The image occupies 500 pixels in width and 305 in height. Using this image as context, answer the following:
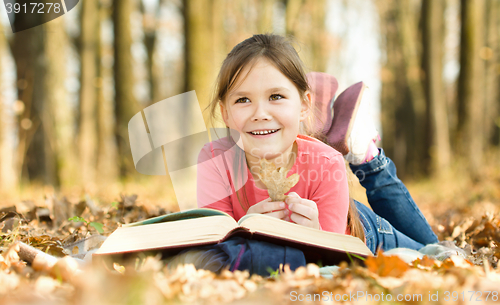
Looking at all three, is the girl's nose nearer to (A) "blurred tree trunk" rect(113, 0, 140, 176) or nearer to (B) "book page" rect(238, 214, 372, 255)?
(B) "book page" rect(238, 214, 372, 255)

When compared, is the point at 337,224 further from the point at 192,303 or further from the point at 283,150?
the point at 192,303

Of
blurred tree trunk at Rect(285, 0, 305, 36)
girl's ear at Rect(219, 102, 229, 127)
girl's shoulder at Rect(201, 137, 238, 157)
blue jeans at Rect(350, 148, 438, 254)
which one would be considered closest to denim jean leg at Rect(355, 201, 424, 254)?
blue jeans at Rect(350, 148, 438, 254)

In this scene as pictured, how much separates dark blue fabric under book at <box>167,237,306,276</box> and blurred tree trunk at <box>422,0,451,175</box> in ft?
24.1

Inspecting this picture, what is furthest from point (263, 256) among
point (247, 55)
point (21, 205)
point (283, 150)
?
point (21, 205)

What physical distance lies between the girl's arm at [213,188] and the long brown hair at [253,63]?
0.25 ft

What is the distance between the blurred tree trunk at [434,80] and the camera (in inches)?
321

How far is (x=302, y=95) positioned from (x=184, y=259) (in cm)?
124

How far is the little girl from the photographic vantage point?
203 cm

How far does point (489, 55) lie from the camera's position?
7.38 metres

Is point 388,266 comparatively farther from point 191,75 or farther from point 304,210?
point 191,75

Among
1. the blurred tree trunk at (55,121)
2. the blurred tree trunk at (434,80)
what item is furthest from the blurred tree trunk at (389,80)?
the blurred tree trunk at (55,121)

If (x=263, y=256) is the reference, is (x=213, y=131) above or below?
above

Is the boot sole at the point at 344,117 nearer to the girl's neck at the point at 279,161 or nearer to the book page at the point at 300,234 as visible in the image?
the girl's neck at the point at 279,161

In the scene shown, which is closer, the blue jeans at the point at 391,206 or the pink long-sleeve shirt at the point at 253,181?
the pink long-sleeve shirt at the point at 253,181
